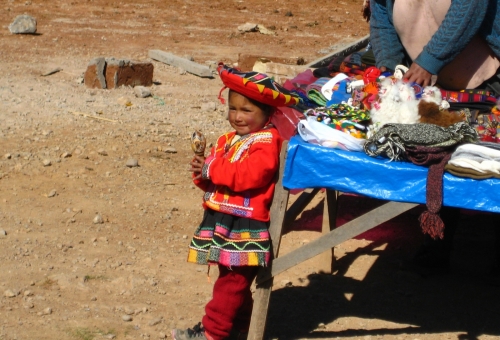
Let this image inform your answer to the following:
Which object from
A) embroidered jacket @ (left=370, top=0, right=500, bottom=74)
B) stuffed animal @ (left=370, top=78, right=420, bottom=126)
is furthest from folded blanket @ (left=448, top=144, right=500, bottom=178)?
embroidered jacket @ (left=370, top=0, right=500, bottom=74)

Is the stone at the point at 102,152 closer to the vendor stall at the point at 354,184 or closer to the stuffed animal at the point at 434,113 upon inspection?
the vendor stall at the point at 354,184

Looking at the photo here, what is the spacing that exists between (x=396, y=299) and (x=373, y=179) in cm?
144

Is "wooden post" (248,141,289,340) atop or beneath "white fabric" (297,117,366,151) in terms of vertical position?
beneath

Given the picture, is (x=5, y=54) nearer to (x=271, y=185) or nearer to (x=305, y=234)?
(x=305, y=234)

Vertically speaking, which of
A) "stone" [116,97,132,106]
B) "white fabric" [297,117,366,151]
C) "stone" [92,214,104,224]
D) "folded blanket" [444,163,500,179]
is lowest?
"stone" [116,97,132,106]

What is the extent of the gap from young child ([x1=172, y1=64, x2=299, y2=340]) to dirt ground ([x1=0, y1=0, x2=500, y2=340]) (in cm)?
60

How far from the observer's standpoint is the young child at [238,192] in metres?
3.54

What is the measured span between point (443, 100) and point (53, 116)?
444cm

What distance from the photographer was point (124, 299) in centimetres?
454

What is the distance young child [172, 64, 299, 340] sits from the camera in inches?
139

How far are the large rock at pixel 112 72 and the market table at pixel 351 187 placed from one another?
5.39 metres

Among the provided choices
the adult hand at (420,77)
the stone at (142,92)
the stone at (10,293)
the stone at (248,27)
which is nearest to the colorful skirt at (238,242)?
the adult hand at (420,77)

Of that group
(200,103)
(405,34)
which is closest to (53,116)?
(200,103)

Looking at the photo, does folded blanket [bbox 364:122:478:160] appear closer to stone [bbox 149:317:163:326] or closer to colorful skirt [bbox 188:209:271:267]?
colorful skirt [bbox 188:209:271:267]
